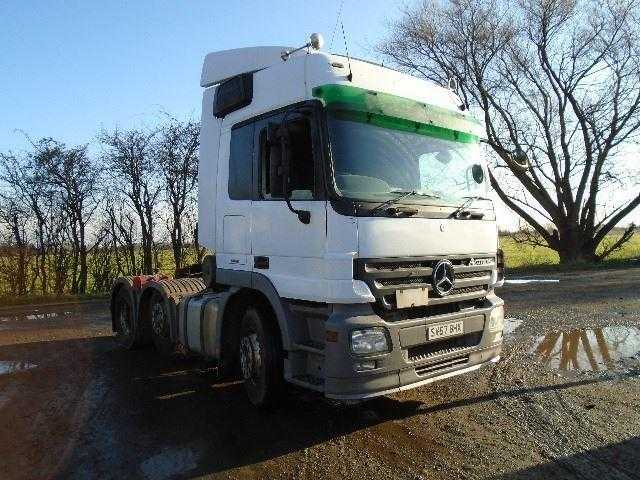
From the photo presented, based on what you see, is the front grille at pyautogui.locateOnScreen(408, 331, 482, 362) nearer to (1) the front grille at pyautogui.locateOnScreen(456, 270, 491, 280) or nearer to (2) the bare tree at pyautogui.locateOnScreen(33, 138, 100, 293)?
(1) the front grille at pyautogui.locateOnScreen(456, 270, 491, 280)

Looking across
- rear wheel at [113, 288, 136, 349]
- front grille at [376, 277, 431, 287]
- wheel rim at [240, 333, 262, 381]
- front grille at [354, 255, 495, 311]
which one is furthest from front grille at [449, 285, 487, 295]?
rear wheel at [113, 288, 136, 349]

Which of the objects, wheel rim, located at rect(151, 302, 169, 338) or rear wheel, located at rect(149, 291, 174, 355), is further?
wheel rim, located at rect(151, 302, 169, 338)

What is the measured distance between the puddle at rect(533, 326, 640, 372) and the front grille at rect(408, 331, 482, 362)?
2092mm

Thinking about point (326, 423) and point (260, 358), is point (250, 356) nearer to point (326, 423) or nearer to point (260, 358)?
point (260, 358)

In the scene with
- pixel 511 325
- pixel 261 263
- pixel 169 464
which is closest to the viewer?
pixel 169 464

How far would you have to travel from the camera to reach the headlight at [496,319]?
4.93 metres

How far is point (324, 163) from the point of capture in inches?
165

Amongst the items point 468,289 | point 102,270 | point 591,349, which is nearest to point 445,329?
point 468,289

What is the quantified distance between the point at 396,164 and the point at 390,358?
164 cm

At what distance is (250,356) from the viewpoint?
5023 mm

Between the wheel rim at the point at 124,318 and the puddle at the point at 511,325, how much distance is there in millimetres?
5858

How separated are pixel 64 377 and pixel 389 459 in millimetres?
4461

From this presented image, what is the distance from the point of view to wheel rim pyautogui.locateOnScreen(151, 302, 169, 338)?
7.17 meters

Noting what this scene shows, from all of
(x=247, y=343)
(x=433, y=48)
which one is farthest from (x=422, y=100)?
(x=433, y=48)
